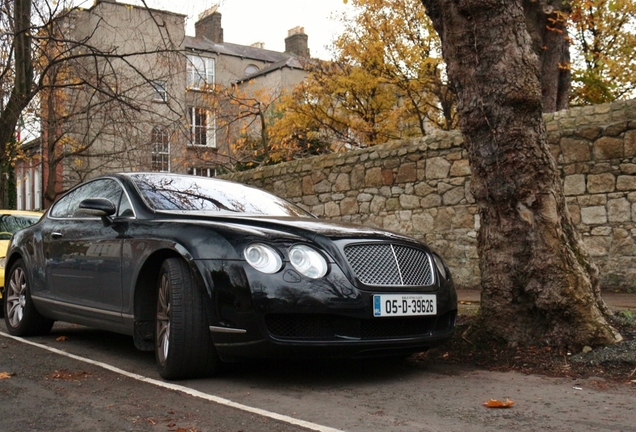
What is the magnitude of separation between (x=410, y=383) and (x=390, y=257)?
0.85 meters

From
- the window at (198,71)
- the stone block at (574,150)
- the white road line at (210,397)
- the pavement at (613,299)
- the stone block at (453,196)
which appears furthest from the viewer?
the window at (198,71)

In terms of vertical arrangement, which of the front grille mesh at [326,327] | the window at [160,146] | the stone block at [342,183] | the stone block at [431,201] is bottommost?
the front grille mesh at [326,327]

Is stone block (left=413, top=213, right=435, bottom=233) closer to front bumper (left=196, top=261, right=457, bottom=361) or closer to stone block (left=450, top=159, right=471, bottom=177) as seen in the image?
stone block (left=450, top=159, right=471, bottom=177)

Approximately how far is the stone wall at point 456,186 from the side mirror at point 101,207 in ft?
21.0

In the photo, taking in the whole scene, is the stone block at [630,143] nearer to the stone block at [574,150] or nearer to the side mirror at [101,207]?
the stone block at [574,150]

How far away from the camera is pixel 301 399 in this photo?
172 inches

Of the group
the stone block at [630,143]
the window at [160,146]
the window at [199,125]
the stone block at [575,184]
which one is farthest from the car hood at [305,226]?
the window at [160,146]

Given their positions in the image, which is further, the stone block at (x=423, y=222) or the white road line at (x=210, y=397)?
the stone block at (x=423, y=222)

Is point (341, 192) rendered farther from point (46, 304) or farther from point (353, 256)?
point (353, 256)

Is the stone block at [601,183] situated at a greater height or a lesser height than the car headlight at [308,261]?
greater

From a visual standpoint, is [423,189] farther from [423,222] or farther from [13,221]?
[13,221]

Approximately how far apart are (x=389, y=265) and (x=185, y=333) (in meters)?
1.42

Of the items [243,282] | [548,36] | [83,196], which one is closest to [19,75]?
[83,196]

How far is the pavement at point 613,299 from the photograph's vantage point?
7.87m
